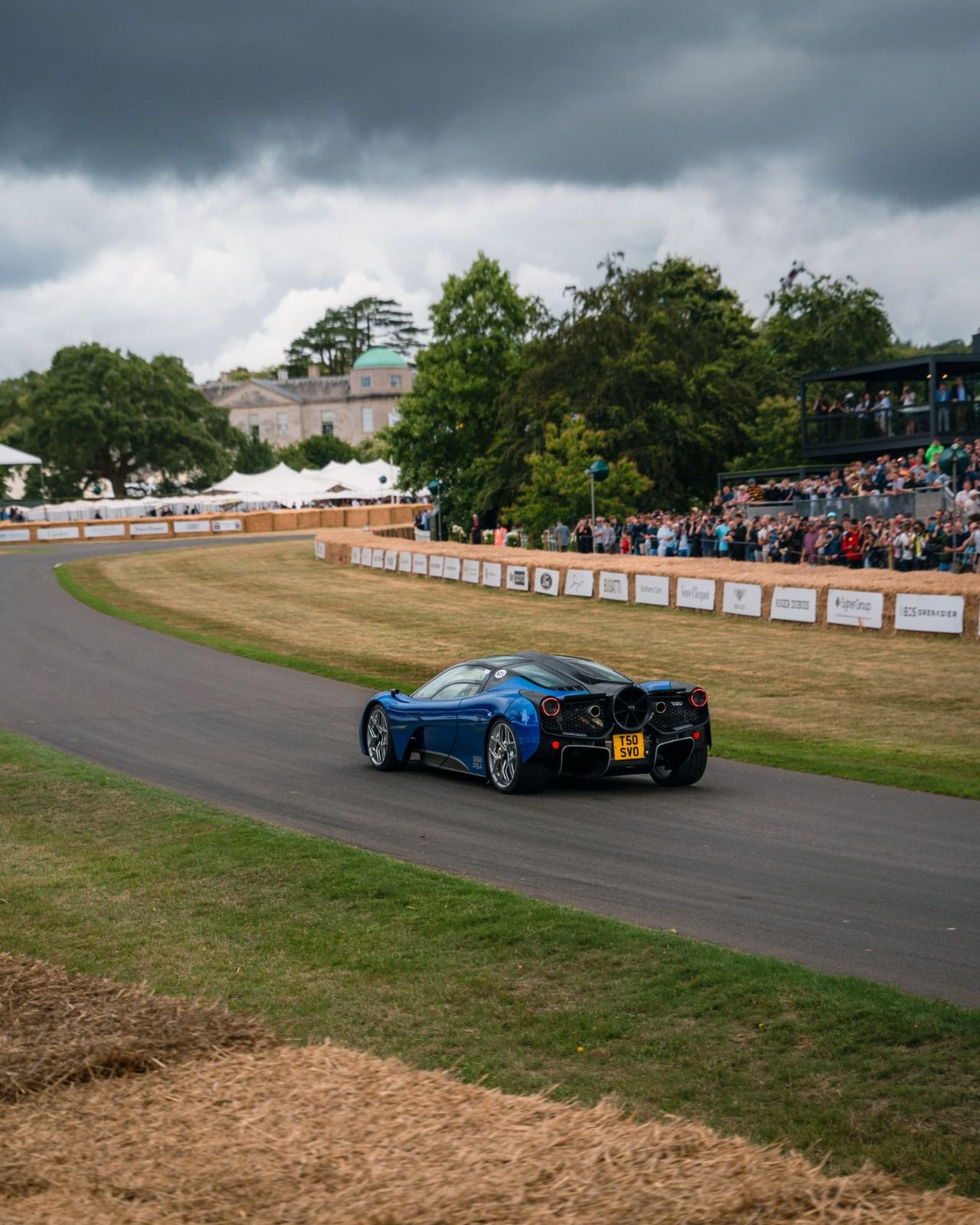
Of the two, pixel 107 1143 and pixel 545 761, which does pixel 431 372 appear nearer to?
pixel 545 761

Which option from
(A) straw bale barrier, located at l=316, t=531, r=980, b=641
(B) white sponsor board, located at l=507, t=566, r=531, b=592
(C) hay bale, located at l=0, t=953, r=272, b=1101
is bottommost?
(C) hay bale, located at l=0, t=953, r=272, b=1101

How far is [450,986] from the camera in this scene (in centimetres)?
793

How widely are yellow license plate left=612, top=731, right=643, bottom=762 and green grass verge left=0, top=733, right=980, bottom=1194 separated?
4.00 m

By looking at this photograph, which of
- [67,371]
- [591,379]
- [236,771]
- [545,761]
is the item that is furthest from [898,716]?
[67,371]

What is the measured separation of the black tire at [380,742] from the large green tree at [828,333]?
206ft

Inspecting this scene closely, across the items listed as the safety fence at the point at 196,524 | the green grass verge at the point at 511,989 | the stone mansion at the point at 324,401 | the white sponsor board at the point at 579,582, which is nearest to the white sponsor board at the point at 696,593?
the white sponsor board at the point at 579,582

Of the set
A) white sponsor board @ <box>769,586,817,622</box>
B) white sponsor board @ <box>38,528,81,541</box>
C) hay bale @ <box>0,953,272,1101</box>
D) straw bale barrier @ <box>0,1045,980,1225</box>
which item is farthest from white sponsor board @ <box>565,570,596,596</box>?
white sponsor board @ <box>38,528,81,541</box>

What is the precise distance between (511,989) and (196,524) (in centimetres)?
7825

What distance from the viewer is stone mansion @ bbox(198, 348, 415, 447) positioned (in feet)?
555

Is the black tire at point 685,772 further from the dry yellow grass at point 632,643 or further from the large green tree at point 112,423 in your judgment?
the large green tree at point 112,423

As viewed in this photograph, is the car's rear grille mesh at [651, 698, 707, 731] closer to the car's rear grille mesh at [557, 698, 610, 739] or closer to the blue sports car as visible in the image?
the blue sports car

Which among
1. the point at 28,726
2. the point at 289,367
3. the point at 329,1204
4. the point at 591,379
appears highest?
the point at 289,367

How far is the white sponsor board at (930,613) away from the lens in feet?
90.7

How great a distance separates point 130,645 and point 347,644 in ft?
15.8
